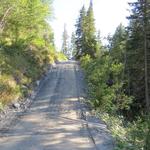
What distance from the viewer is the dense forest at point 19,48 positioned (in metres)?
25.5

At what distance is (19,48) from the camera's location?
123ft

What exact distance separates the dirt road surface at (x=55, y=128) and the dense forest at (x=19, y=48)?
186 cm

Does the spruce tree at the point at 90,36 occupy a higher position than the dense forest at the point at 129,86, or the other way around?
the spruce tree at the point at 90,36

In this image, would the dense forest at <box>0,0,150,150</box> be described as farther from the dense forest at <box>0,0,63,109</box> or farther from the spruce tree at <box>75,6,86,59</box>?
the spruce tree at <box>75,6,86,59</box>

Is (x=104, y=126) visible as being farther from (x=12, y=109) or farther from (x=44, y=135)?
(x=12, y=109)

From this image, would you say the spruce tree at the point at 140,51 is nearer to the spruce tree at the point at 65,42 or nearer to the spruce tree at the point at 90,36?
the spruce tree at the point at 90,36

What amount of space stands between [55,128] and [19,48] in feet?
68.8

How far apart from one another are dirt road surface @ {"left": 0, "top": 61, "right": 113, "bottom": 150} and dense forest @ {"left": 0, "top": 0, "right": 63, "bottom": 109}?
1.86 meters

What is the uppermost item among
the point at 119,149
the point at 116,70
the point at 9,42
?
the point at 9,42

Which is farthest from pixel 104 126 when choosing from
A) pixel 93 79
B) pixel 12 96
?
pixel 93 79

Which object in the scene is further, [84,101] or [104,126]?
[84,101]

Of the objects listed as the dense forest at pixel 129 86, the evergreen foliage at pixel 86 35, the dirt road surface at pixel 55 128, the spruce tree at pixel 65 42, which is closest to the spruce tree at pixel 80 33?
the evergreen foliage at pixel 86 35

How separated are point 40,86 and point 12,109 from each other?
1017cm

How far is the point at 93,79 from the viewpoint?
108 ft
